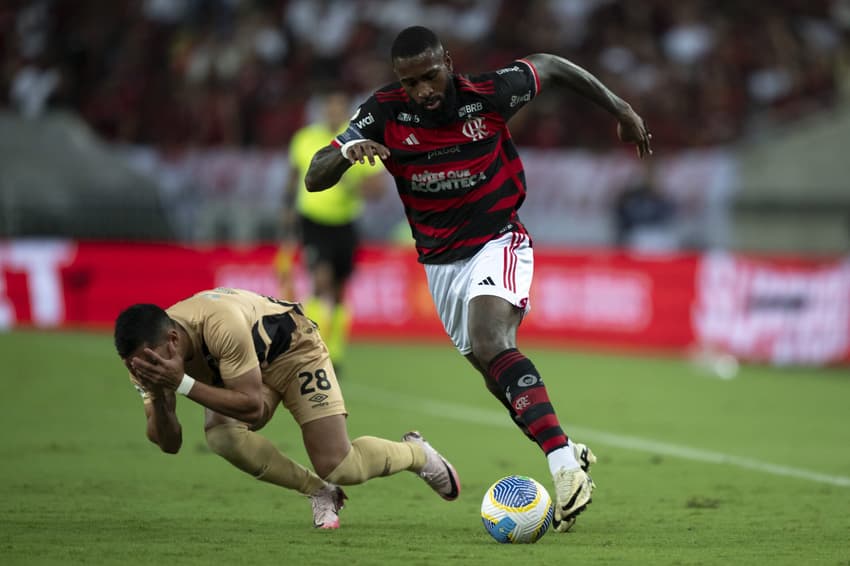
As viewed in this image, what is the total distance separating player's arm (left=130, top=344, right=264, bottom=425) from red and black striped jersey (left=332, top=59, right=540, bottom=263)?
53.1 inches

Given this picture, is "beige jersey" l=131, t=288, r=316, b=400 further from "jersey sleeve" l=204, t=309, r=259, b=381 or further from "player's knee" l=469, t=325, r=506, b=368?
"player's knee" l=469, t=325, r=506, b=368

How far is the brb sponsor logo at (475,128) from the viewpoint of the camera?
6.73 m

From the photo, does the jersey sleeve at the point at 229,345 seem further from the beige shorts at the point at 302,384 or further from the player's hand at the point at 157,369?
the beige shorts at the point at 302,384

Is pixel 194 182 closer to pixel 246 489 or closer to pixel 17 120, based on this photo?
pixel 17 120

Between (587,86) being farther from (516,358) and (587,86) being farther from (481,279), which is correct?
(516,358)

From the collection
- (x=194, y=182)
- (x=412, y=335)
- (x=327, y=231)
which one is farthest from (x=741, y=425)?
(x=194, y=182)

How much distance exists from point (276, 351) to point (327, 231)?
7297 mm

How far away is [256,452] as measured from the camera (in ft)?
21.2

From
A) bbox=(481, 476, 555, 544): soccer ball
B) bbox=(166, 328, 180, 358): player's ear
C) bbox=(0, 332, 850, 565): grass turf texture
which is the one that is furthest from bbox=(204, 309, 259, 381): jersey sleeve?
bbox=(481, 476, 555, 544): soccer ball

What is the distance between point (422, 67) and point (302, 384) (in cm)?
163

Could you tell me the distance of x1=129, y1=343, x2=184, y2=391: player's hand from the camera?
5.71 metres

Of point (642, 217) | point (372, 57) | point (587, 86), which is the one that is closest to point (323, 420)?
point (587, 86)

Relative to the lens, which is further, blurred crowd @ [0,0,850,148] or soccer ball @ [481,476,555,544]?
blurred crowd @ [0,0,850,148]

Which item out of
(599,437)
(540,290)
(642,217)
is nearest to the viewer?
(599,437)
